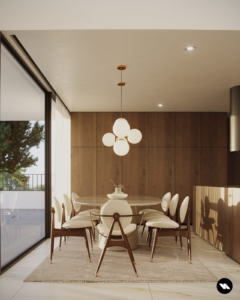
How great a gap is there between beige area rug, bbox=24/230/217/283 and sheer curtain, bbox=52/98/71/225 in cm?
154

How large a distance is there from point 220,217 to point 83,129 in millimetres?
4102

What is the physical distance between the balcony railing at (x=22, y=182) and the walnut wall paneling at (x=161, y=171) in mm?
3024

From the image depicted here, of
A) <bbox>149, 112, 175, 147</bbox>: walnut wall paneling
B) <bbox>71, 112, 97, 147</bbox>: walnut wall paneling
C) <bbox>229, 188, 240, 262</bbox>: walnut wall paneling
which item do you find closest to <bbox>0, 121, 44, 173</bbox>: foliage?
<bbox>71, 112, 97, 147</bbox>: walnut wall paneling

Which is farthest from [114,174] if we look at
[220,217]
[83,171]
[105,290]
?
[105,290]

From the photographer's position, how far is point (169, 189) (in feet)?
23.4

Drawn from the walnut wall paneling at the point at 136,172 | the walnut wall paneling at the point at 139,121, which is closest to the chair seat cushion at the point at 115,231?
the walnut wall paneling at the point at 136,172

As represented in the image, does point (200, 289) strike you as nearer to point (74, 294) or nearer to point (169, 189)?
point (74, 294)

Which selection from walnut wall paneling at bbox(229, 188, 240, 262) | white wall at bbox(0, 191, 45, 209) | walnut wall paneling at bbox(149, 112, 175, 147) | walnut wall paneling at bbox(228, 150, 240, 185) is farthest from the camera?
walnut wall paneling at bbox(228, 150, 240, 185)

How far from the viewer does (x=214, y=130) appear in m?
7.23

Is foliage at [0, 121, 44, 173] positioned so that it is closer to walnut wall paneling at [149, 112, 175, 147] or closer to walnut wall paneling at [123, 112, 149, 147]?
walnut wall paneling at [123, 112, 149, 147]

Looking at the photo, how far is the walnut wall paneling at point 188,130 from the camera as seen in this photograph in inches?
284

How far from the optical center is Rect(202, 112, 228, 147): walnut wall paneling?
720cm

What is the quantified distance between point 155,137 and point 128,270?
4239 mm

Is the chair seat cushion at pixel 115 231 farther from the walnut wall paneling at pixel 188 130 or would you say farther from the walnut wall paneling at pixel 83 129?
the walnut wall paneling at pixel 188 130
